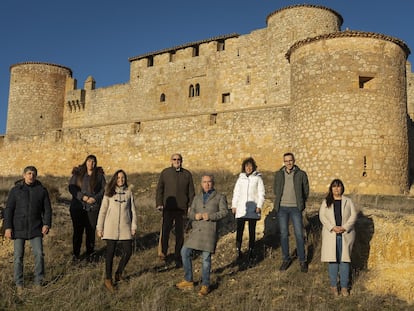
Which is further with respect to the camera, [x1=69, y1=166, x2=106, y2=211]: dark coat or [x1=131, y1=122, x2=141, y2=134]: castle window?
[x1=131, y1=122, x2=141, y2=134]: castle window

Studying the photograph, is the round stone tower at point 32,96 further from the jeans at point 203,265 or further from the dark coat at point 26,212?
the jeans at point 203,265

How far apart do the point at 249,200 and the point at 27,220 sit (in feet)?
10.8

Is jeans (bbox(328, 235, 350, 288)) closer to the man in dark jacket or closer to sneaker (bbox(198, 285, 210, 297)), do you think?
Answer: sneaker (bbox(198, 285, 210, 297))

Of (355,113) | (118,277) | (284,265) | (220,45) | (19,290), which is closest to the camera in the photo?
(19,290)

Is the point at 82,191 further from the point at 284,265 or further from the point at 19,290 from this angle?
the point at 284,265

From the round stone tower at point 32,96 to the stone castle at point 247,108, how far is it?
72 millimetres

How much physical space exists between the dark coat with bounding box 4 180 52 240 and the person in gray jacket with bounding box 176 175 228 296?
1.91m

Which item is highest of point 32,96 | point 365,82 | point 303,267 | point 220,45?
point 220,45

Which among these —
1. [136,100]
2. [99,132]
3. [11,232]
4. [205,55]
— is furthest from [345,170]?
[136,100]

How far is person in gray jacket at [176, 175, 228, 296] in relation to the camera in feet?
20.6

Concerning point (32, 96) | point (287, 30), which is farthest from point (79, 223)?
point (32, 96)

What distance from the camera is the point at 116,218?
6.54m

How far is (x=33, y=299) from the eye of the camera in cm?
602

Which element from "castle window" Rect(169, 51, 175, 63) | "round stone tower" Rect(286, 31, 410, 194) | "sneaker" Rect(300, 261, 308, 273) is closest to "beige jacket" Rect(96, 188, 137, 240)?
"sneaker" Rect(300, 261, 308, 273)
